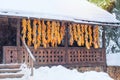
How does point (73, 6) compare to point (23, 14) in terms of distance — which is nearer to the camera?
point (23, 14)

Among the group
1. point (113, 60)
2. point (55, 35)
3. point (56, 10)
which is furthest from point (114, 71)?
point (56, 10)

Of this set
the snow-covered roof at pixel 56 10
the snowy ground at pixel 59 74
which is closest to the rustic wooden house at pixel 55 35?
the snow-covered roof at pixel 56 10

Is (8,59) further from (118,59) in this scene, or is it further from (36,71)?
(118,59)

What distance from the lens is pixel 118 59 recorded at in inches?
995

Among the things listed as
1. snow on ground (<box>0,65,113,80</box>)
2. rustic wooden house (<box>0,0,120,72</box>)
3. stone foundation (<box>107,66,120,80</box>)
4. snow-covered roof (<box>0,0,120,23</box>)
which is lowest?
stone foundation (<box>107,66,120,80</box>)

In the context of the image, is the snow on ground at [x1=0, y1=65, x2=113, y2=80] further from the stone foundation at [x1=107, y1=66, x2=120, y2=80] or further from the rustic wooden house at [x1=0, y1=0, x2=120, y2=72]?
the stone foundation at [x1=107, y1=66, x2=120, y2=80]

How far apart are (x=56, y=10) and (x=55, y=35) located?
1.37m

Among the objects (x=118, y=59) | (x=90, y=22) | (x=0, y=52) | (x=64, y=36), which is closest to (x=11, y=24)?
(x=0, y=52)

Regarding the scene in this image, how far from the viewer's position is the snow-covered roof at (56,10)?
17.6m

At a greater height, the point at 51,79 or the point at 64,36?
the point at 64,36

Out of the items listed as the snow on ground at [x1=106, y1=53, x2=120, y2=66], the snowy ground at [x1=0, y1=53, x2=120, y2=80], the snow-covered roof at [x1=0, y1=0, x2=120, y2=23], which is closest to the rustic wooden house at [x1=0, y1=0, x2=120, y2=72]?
the snow-covered roof at [x1=0, y1=0, x2=120, y2=23]

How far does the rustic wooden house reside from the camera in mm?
17688

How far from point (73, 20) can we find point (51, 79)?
3.70m

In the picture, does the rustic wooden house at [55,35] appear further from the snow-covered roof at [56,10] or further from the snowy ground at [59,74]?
the snowy ground at [59,74]
